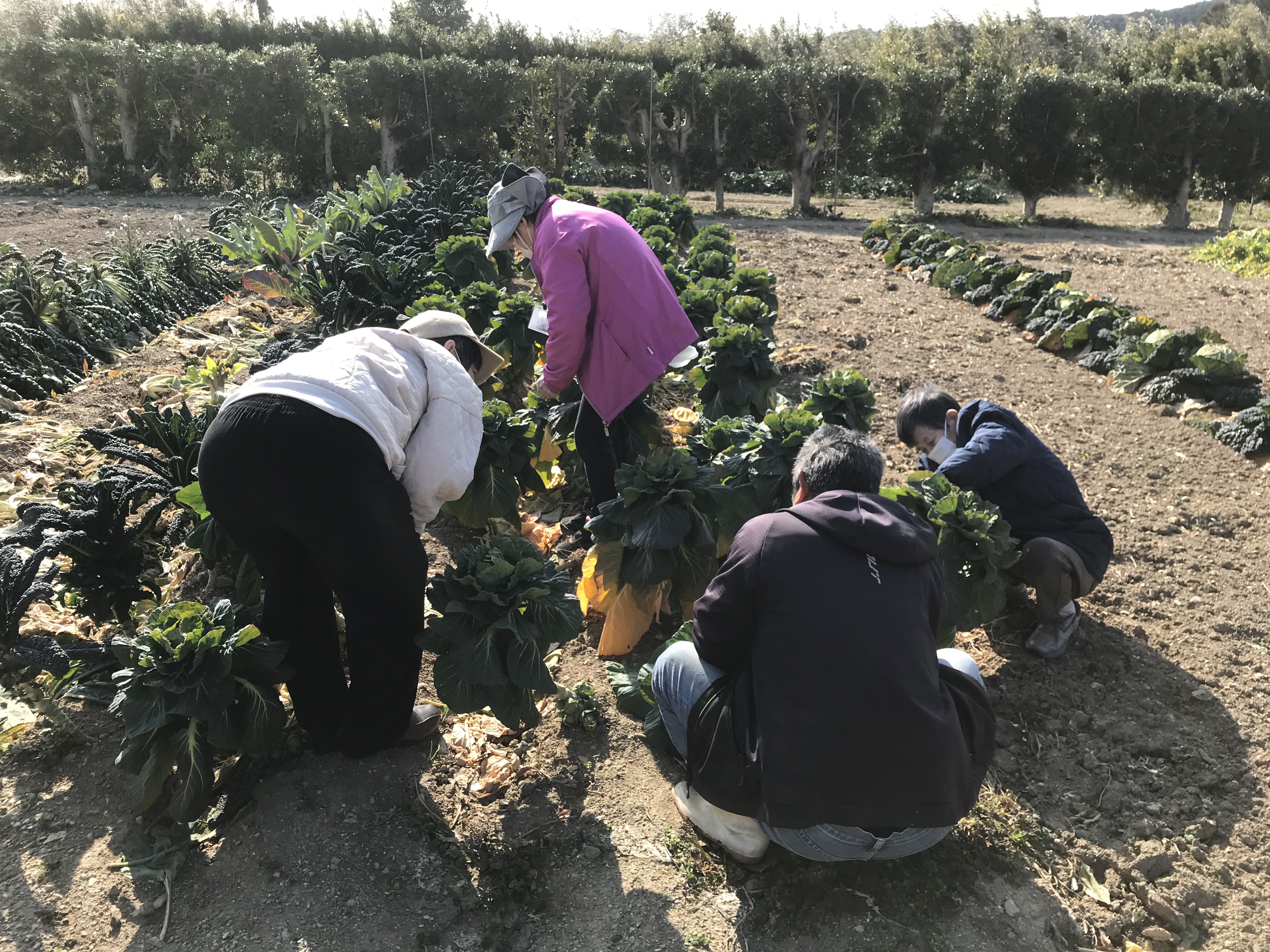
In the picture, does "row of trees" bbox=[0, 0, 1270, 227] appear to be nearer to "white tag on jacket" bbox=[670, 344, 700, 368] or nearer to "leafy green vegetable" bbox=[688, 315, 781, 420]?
"leafy green vegetable" bbox=[688, 315, 781, 420]

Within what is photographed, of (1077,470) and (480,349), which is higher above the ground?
(480,349)

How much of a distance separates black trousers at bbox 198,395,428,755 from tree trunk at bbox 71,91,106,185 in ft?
69.5

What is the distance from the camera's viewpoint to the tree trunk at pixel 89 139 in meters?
19.1

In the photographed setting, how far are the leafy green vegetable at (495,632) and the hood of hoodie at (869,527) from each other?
104 cm

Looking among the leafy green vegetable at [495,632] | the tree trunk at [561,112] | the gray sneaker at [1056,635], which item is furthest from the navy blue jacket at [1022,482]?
the tree trunk at [561,112]

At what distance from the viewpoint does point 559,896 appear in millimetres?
2705

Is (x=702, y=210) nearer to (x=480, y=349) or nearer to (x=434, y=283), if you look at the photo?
(x=434, y=283)

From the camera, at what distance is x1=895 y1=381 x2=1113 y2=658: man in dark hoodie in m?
3.76

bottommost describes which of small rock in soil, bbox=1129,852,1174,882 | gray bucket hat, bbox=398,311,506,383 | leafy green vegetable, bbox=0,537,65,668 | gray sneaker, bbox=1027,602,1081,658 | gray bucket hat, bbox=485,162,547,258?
small rock in soil, bbox=1129,852,1174,882

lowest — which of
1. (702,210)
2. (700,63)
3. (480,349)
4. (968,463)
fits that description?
(702,210)

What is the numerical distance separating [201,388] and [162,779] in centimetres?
380

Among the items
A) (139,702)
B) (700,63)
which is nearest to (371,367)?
(139,702)

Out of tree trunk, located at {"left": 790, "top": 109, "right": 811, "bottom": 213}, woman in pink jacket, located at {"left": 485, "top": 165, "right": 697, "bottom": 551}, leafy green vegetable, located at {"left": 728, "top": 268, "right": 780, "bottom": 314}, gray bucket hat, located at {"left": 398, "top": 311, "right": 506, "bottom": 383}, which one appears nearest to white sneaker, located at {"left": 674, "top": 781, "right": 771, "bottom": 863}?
gray bucket hat, located at {"left": 398, "top": 311, "right": 506, "bottom": 383}

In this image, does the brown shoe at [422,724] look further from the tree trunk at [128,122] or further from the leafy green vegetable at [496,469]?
the tree trunk at [128,122]
